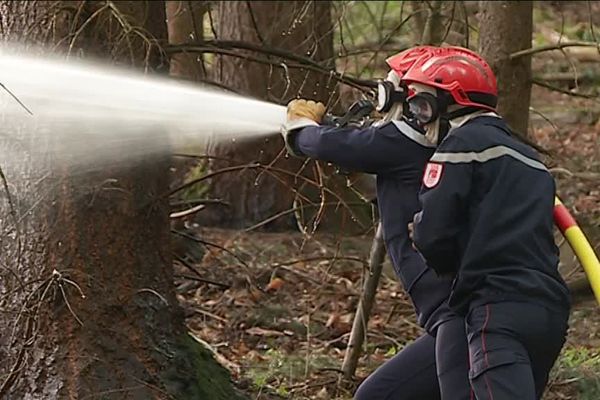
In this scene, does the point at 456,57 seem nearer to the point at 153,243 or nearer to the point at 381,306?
the point at 153,243

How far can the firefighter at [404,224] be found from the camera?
412cm

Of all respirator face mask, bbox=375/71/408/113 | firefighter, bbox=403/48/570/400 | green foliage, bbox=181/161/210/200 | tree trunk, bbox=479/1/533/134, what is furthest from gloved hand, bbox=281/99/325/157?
green foliage, bbox=181/161/210/200

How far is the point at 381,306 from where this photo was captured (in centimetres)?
834

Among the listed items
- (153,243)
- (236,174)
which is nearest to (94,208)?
(153,243)

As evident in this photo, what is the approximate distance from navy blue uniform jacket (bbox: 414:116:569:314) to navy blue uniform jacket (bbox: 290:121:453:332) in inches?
9.9

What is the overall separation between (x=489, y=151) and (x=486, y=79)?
32 cm

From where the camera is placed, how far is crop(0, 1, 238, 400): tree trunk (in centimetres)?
493

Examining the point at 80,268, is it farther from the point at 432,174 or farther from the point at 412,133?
the point at 432,174

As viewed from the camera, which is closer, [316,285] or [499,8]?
[499,8]

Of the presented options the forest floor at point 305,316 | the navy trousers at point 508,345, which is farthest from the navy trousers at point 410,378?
the forest floor at point 305,316

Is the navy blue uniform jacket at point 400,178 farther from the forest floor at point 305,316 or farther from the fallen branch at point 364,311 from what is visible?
the fallen branch at point 364,311

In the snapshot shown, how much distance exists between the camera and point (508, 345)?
3.85m

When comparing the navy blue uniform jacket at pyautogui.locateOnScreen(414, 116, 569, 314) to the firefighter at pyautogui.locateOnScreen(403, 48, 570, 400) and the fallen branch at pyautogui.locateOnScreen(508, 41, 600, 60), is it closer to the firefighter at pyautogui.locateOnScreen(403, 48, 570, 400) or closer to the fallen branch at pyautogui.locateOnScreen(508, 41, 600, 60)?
the firefighter at pyautogui.locateOnScreen(403, 48, 570, 400)

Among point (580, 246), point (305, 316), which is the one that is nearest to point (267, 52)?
point (580, 246)
